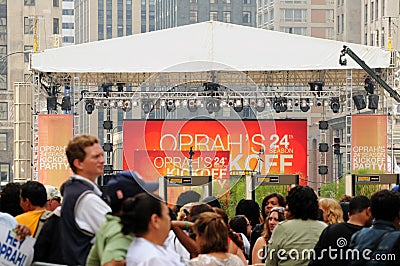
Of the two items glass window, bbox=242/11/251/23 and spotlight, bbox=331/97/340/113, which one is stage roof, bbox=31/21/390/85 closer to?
spotlight, bbox=331/97/340/113

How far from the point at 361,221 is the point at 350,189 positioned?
1553 cm

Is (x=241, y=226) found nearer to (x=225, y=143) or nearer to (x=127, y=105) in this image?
(x=225, y=143)

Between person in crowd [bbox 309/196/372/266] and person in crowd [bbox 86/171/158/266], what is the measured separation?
67.2 inches

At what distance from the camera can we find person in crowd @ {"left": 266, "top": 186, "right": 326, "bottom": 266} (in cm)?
842

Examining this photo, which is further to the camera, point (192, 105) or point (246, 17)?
point (246, 17)

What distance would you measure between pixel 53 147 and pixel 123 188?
68.8 feet

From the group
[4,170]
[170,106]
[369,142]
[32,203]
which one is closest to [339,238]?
[32,203]

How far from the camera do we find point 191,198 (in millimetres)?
14203

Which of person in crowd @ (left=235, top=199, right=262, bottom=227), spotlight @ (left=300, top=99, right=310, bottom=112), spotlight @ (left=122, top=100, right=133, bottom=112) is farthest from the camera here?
spotlight @ (left=300, top=99, right=310, bottom=112)

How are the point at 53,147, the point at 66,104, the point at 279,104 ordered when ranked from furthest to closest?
the point at 279,104, the point at 66,104, the point at 53,147

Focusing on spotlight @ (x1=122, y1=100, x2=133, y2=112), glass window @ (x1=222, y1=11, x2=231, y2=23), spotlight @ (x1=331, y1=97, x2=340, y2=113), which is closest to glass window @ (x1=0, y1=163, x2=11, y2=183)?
glass window @ (x1=222, y1=11, x2=231, y2=23)

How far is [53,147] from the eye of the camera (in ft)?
89.9

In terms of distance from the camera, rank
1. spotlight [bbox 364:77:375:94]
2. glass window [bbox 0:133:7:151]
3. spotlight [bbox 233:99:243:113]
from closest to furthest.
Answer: spotlight [bbox 364:77:375:94], spotlight [bbox 233:99:243:113], glass window [bbox 0:133:7:151]

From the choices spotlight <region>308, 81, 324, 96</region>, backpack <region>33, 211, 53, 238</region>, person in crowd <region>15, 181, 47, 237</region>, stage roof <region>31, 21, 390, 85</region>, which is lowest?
backpack <region>33, 211, 53, 238</region>
